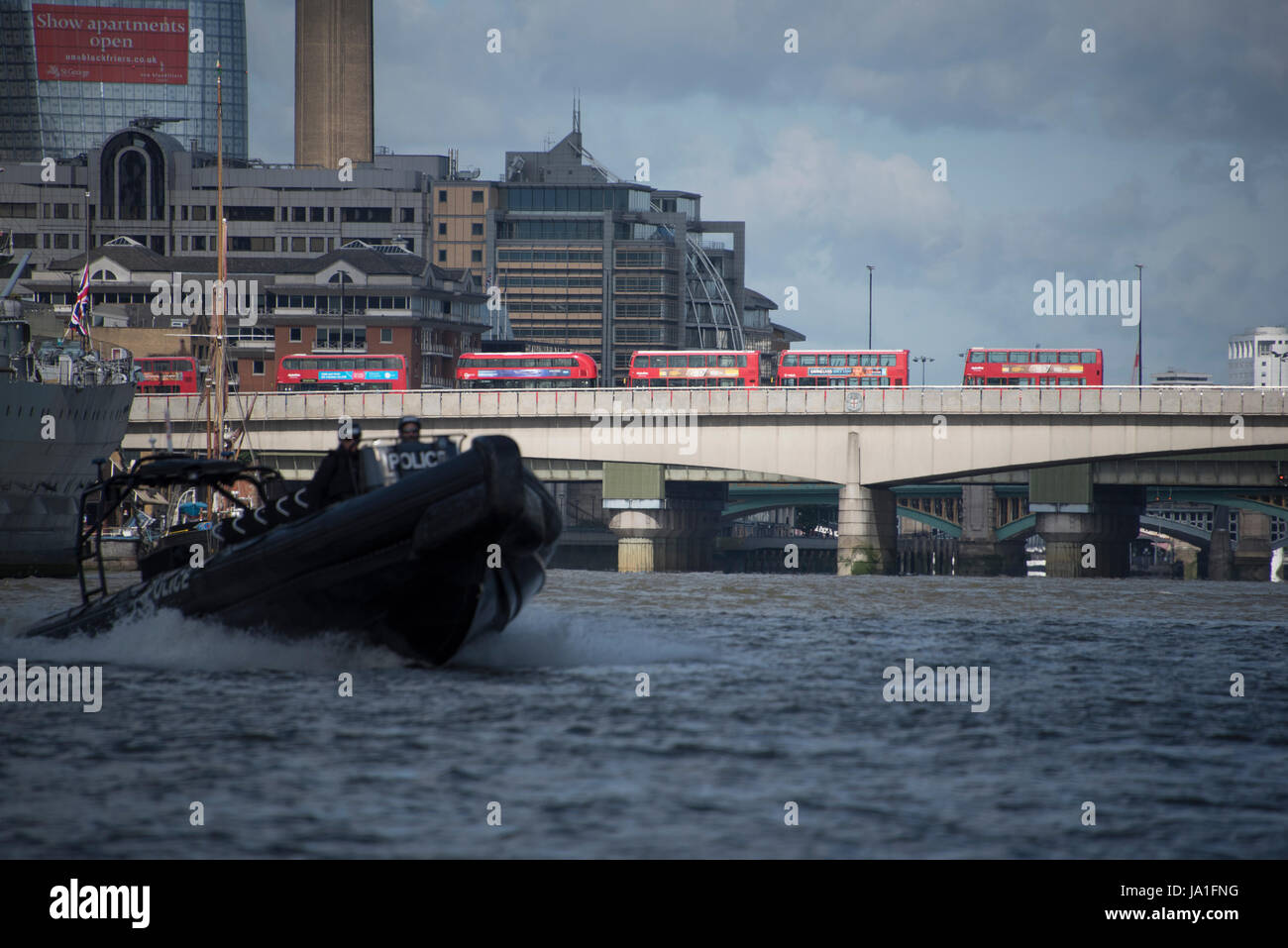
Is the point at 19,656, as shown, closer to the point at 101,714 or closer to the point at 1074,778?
the point at 101,714

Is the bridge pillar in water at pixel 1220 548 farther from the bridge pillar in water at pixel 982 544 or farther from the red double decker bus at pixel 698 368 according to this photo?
the red double decker bus at pixel 698 368

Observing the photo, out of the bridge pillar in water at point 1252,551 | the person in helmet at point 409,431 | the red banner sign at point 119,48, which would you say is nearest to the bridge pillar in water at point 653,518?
the bridge pillar in water at point 1252,551

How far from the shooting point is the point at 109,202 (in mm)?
150375

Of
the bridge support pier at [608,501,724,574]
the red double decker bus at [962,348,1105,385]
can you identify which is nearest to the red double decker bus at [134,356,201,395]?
the bridge support pier at [608,501,724,574]

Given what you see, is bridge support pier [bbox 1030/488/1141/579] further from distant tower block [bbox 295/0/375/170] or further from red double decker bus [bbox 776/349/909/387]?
distant tower block [bbox 295/0/375/170]

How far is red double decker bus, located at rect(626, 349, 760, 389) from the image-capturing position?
9025 cm

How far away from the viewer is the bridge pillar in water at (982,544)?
10862 centimetres

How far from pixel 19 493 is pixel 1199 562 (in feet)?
342

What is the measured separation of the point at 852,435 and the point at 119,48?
132m

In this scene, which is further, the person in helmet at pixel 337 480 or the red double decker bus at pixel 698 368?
the red double decker bus at pixel 698 368

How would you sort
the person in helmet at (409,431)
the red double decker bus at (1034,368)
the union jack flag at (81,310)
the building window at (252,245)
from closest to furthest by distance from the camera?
the person in helmet at (409,431) → the union jack flag at (81,310) → the red double decker bus at (1034,368) → the building window at (252,245)

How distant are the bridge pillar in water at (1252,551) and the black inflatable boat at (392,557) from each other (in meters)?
108

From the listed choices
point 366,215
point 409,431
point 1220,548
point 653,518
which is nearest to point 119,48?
point 366,215

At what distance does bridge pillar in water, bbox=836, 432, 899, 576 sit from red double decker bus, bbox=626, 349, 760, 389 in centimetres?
1439
